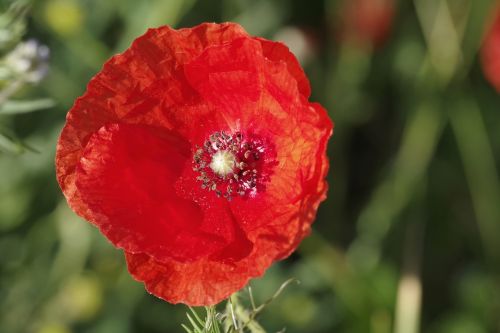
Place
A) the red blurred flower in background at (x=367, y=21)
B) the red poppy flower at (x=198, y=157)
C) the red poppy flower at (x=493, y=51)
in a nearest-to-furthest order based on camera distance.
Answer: the red poppy flower at (x=198, y=157) < the red poppy flower at (x=493, y=51) < the red blurred flower in background at (x=367, y=21)

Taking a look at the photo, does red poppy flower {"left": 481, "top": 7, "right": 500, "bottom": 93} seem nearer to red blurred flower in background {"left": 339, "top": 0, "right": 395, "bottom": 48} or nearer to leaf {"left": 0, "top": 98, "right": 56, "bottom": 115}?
red blurred flower in background {"left": 339, "top": 0, "right": 395, "bottom": 48}

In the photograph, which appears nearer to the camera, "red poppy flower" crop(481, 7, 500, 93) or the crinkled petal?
the crinkled petal

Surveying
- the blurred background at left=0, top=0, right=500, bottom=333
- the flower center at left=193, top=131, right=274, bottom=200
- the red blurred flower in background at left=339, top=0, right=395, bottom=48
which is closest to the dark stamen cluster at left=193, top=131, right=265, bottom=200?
the flower center at left=193, top=131, right=274, bottom=200

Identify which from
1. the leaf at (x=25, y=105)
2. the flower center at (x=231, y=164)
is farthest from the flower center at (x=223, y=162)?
the leaf at (x=25, y=105)

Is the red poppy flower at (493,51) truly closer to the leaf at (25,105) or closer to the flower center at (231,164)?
the flower center at (231,164)

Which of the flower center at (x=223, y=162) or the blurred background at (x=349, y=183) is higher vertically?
the flower center at (x=223, y=162)

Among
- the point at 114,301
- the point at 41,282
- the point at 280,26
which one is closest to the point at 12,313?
the point at 41,282

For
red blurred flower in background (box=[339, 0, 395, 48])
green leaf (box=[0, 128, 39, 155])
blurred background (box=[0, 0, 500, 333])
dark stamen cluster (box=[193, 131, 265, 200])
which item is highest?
green leaf (box=[0, 128, 39, 155])
